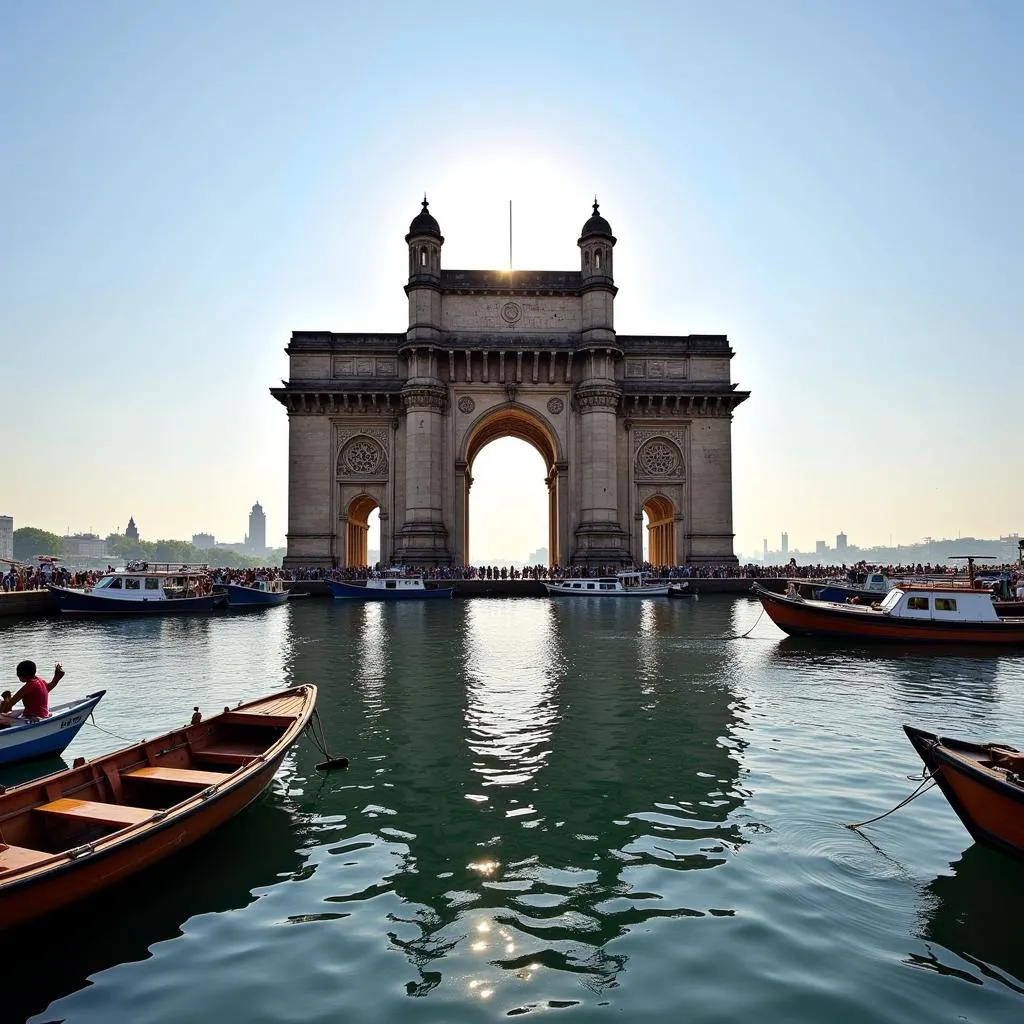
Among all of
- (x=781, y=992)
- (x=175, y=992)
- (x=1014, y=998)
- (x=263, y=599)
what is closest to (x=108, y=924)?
(x=175, y=992)

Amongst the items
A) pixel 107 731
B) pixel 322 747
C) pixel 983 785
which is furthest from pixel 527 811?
pixel 107 731

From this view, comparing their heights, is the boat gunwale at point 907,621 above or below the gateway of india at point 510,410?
below

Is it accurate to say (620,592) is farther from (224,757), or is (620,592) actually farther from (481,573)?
A: (224,757)

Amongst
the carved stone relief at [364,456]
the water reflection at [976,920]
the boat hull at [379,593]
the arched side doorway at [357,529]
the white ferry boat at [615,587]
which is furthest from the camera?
the arched side doorway at [357,529]

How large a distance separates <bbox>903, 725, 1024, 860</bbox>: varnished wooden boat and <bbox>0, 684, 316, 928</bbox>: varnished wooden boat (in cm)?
723

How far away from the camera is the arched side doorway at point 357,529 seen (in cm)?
5095

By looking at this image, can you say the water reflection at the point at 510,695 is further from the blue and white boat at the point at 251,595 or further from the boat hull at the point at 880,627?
the blue and white boat at the point at 251,595

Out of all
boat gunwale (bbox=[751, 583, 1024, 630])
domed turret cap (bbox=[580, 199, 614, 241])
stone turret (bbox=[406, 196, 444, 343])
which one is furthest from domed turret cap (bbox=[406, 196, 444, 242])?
boat gunwale (bbox=[751, 583, 1024, 630])

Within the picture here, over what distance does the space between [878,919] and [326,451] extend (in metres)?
46.0

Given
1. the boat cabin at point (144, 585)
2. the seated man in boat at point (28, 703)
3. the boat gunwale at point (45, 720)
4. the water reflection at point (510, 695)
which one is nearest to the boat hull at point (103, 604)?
the boat cabin at point (144, 585)

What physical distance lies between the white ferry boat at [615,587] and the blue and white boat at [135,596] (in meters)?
19.6

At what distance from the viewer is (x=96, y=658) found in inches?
808

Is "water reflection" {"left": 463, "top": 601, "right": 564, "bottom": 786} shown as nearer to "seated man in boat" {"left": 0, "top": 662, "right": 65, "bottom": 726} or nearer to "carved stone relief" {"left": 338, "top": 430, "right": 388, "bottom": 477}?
"seated man in boat" {"left": 0, "top": 662, "right": 65, "bottom": 726}

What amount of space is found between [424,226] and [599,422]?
17061 mm
